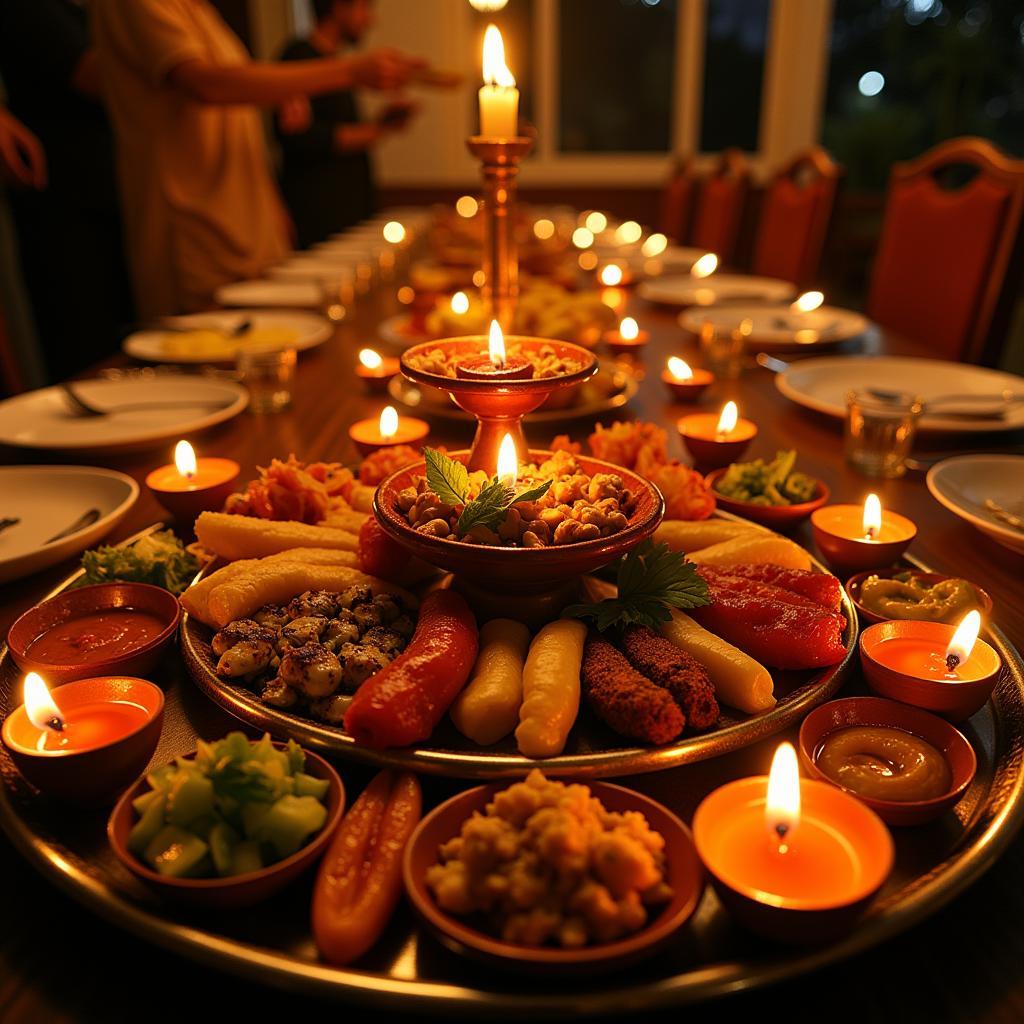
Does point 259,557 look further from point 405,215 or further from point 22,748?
point 405,215

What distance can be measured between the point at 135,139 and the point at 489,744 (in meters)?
3.31

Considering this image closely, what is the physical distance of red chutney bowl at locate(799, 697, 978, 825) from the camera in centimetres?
72

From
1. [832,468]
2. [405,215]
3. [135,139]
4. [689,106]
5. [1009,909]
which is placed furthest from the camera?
[689,106]

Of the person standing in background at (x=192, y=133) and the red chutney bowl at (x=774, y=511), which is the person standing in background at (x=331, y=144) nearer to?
the person standing in background at (x=192, y=133)

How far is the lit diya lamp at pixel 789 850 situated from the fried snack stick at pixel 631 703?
0.09 m

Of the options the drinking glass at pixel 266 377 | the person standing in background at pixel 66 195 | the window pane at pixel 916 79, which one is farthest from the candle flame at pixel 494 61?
the window pane at pixel 916 79

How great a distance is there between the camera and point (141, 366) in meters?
2.25

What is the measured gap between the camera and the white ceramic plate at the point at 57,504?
3.94 feet

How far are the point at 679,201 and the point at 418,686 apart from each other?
5498 mm

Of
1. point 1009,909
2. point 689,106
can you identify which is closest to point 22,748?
point 1009,909

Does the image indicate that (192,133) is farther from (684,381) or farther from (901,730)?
(901,730)

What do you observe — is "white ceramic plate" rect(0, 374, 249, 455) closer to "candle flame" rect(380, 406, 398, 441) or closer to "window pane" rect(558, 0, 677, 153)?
"candle flame" rect(380, 406, 398, 441)

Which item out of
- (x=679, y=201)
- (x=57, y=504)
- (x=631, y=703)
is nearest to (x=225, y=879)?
(x=631, y=703)

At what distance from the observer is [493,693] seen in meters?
0.81
